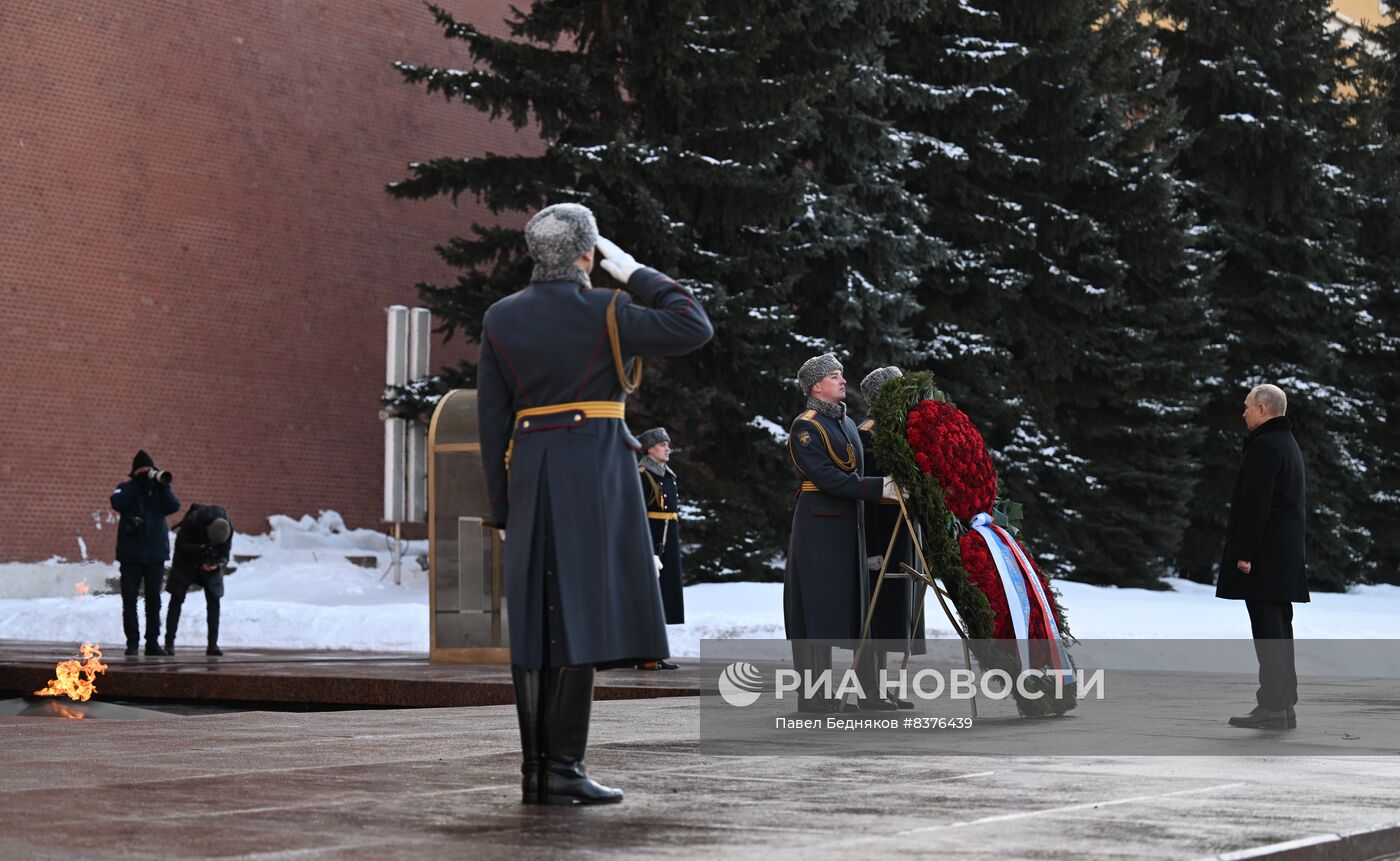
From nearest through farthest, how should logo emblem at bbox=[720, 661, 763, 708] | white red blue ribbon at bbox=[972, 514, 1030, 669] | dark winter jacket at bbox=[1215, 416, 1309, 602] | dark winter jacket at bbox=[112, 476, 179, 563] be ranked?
1. white red blue ribbon at bbox=[972, 514, 1030, 669]
2. dark winter jacket at bbox=[1215, 416, 1309, 602]
3. logo emblem at bbox=[720, 661, 763, 708]
4. dark winter jacket at bbox=[112, 476, 179, 563]

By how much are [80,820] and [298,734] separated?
2.96 m

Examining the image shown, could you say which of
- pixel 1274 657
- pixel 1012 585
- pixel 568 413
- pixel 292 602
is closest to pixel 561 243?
pixel 568 413

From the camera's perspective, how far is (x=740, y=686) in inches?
405

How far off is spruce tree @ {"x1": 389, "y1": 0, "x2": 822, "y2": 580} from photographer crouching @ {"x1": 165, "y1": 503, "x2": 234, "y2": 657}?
19.4ft

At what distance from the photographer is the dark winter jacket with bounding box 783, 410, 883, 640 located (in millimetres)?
8570

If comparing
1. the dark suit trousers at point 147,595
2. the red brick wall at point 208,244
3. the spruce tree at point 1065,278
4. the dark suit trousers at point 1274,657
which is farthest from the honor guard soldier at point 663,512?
the red brick wall at point 208,244

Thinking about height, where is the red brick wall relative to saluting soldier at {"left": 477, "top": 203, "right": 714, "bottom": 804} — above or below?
above

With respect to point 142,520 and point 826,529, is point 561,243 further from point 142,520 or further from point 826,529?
point 142,520

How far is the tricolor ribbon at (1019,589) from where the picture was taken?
8352mm

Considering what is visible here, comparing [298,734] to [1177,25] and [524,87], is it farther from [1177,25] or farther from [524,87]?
[1177,25]

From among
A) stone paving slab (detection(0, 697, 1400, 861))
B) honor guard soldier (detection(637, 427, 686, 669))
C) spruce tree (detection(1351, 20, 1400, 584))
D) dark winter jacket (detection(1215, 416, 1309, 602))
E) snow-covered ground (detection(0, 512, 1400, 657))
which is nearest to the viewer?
stone paving slab (detection(0, 697, 1400, 861))

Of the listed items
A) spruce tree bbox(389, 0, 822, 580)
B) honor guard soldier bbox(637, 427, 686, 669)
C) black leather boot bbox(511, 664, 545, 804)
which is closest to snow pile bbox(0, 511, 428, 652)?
spruce tree bbox(389, 0, 822, 580)

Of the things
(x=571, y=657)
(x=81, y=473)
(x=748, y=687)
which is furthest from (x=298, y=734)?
(x=81, y=473)

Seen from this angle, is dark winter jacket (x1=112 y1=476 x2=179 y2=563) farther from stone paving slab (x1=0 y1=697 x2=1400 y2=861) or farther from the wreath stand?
the wreath stand
